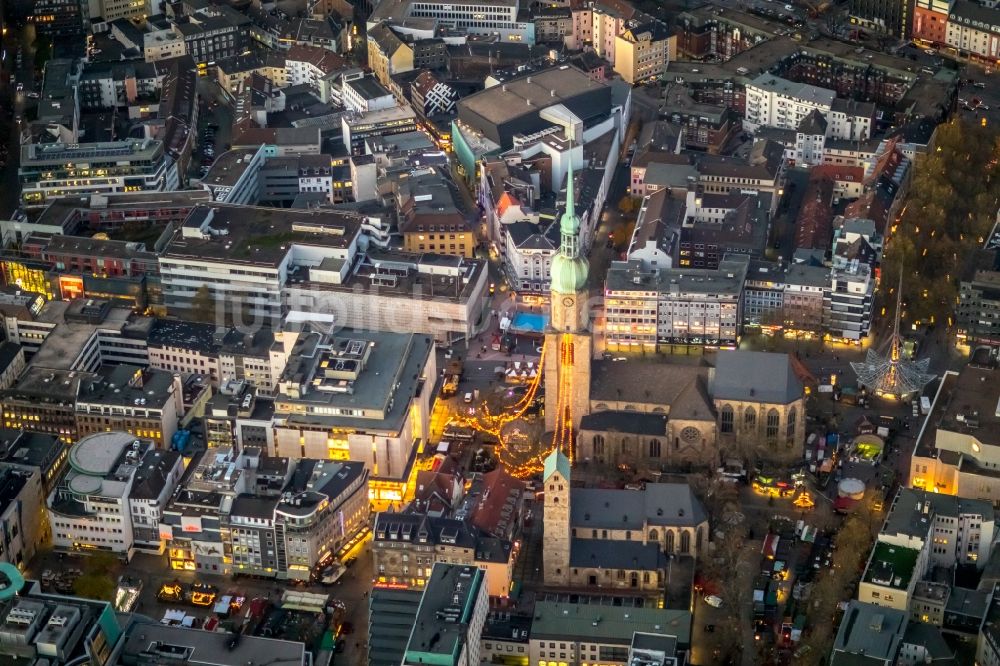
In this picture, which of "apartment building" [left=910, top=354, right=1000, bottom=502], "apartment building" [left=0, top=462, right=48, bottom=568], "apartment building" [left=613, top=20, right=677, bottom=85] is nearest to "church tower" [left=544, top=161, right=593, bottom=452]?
"apartment building" [left=910, top=354, right=1000, bottom=502]

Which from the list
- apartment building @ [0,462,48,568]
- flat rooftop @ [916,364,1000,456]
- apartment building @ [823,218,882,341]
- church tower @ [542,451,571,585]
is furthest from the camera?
apartment building @ [823,218,882,341]

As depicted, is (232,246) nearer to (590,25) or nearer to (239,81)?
(239,81)

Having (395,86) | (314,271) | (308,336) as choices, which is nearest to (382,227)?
(314,271)

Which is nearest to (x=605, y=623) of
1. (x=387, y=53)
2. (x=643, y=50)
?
(x=643, y=50)

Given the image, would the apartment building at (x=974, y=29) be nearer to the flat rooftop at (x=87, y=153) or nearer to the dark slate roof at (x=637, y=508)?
the flat rooftop at (x=87, y=153)

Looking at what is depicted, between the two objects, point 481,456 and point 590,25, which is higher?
point 590,25

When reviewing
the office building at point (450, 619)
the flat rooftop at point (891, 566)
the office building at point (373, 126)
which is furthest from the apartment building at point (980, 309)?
the office building at point (373, 126)

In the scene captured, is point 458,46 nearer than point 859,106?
No

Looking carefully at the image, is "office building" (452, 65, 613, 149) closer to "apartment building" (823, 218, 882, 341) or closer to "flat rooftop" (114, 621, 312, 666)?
"apartment building" (823, 218, 882, 341)
